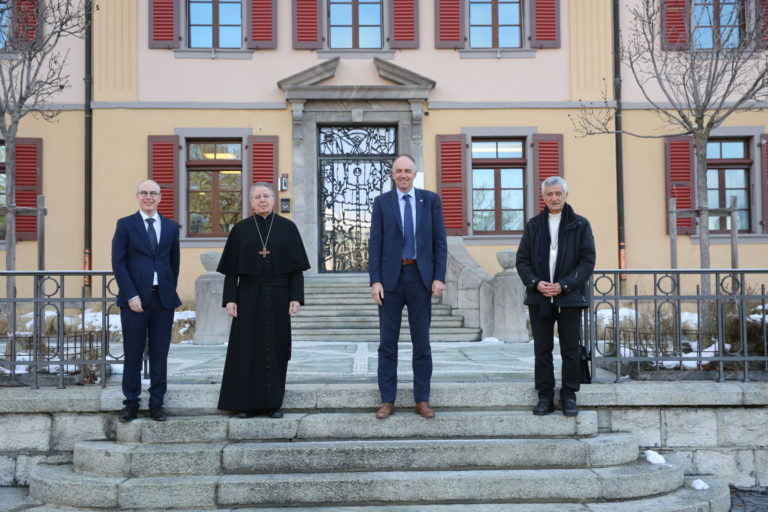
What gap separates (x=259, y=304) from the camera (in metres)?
5.16

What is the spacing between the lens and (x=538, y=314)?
16.6 ft

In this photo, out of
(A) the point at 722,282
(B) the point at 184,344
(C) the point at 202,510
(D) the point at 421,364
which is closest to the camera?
(C) the point at 202,510

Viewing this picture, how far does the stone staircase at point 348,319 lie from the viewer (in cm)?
971

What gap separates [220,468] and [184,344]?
17.3 feet

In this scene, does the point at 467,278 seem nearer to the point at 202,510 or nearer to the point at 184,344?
the point at 184,344

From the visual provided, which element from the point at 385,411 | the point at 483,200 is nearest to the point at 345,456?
the point at 385,411

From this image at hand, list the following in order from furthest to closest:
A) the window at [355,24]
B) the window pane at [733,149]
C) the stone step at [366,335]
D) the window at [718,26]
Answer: the window pane at [733,149]
the window at [355,24]
the stone step at [366,335]
the window at [718,26]

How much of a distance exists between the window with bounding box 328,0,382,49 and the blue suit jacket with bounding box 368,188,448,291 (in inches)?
347

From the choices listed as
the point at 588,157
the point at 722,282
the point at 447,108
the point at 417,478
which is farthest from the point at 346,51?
the point at 417,478

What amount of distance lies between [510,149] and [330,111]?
10.9 feet

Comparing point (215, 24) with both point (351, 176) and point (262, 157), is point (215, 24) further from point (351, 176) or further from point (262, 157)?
point (351, 176)

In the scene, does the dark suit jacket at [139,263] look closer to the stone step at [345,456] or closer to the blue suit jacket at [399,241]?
the stone step at [345,456]

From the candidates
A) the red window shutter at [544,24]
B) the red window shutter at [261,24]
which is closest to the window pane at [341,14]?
the red window shutter at [261,24]

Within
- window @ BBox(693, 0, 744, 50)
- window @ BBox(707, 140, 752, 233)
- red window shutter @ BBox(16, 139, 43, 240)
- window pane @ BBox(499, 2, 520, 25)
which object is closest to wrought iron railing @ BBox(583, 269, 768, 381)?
window @ BBox(693, 0, 744, 50)
